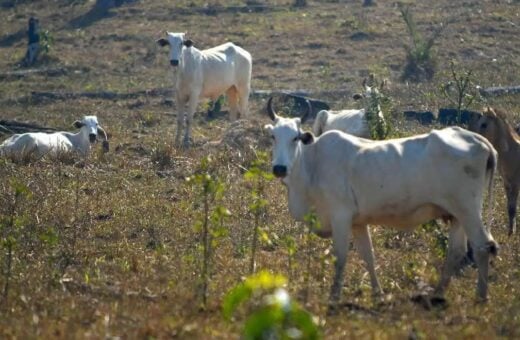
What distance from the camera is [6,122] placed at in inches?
746

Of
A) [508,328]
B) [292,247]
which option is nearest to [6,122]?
[292,247]

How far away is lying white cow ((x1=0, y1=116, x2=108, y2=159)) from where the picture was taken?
52.9 feet

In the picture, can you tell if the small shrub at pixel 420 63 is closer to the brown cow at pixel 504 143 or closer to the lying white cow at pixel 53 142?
the lying white cow at pixel 53 142

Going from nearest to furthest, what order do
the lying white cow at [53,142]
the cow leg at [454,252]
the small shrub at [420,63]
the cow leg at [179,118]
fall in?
1. the cow leg at [454,252]
2. the lying white cow at [53,142]
3. the cow leg at [179,118]
4. the small shrub at [420,63]

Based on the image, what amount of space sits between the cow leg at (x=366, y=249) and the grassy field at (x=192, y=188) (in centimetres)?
11

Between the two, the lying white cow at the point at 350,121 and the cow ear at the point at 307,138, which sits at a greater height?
the cow ear at the point at 307,138

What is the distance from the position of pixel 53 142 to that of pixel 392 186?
8.57 metres

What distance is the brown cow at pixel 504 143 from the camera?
12.6m

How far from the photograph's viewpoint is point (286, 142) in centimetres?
1007

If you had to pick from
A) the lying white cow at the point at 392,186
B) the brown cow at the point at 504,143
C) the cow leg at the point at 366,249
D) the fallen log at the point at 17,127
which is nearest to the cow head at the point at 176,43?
the fallen log at the point at 17,127

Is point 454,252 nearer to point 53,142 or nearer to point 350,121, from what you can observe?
point 350,121

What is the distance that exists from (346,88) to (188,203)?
1015cm

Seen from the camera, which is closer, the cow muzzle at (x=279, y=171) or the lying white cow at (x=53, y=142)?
the cow muzzle at (x=279, y=171)

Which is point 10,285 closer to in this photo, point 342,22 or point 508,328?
point 508,328
